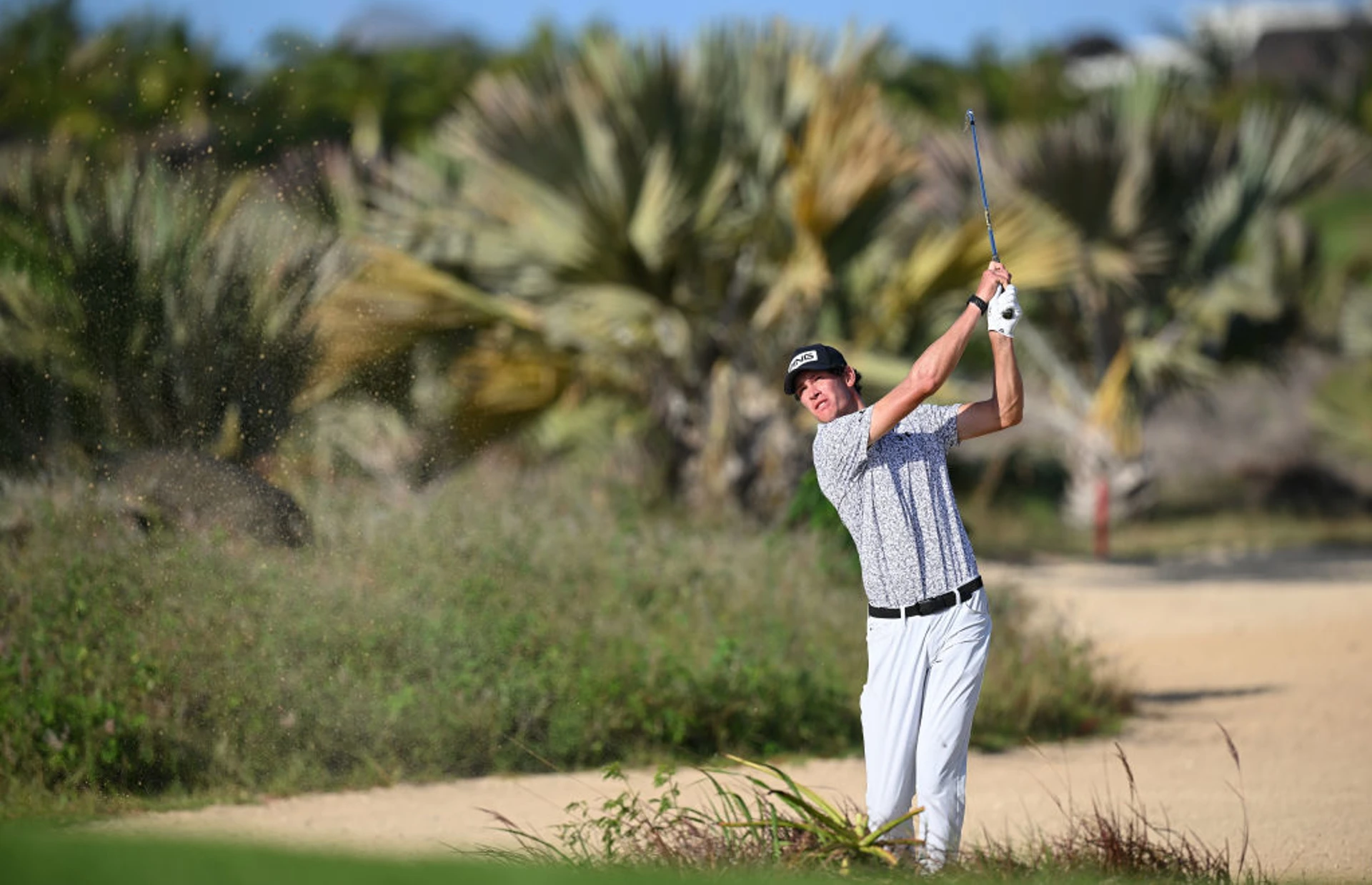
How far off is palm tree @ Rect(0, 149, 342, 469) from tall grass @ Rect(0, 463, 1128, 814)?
1.54 ft

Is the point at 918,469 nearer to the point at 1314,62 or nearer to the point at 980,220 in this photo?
the point at 980,220

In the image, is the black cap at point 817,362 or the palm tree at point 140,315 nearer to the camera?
the black cap at point 817,362

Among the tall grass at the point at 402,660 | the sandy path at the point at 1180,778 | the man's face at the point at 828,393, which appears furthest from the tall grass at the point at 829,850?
the tall grass at the point at 402,660

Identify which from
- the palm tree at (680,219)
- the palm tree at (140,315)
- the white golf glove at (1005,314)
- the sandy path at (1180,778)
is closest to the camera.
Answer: the white golf glove at (1005,314)

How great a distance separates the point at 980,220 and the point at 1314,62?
62.5 meters

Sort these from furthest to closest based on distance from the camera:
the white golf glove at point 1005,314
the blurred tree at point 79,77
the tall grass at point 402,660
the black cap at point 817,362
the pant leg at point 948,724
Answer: the blurred tree at point 79,77 < the tall grass at point 402,660 < the black cap at point 817,362 < the white golf glove at point 1005,314 < the pant leg at point 948,724

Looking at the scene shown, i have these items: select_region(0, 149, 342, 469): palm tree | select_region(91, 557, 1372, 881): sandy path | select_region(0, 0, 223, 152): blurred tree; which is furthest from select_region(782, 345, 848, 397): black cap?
select_region(0, 0, 223, 152): blurred tree

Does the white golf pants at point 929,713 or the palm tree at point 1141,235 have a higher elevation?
the palm tree at point 1141,235

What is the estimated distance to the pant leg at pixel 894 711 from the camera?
4.73 meters

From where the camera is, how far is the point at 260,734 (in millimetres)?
7051

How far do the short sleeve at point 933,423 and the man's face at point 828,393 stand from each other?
0.18 meters

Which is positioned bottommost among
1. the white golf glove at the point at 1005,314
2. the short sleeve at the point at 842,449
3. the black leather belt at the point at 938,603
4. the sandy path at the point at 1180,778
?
the sandy path at the point at 1180,778

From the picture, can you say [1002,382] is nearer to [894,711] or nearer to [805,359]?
[805,359]

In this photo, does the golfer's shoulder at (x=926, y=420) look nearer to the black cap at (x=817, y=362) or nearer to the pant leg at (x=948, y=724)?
the black cap at (x=817, y=362)
